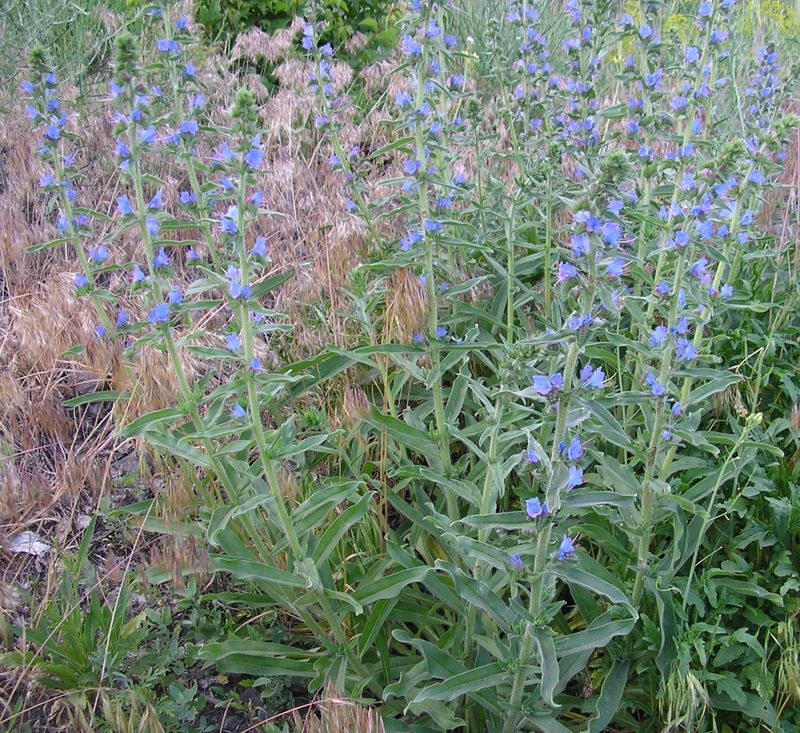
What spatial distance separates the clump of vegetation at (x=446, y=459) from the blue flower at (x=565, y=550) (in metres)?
0.01

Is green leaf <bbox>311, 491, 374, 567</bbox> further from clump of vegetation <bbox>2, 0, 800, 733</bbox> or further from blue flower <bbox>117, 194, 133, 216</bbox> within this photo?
blue flower <bbox>117, 194, 133, 216</bbox>

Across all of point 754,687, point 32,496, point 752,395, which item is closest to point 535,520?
point 754,687

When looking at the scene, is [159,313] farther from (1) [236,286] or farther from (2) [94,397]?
(2) [94,397]

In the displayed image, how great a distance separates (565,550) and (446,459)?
0.71 meters

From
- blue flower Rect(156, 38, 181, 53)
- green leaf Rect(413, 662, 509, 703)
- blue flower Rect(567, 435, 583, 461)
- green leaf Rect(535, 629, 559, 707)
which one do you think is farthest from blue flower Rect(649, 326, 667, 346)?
blue flower Rect(156, 38, 181, 53)

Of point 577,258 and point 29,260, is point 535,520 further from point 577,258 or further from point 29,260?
point 29,260

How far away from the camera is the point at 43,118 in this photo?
236 centimetres

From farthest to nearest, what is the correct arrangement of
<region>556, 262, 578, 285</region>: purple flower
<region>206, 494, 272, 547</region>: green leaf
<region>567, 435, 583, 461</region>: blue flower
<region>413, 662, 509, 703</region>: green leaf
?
<region>206, 494, 272, 547</region>: green leaf → <region>413, 662, 509, 703</region>: green leaf → <region>567, 435, 583, 461</region>: blue flower → <region>556, 262, 578, 285</region>: purple flower

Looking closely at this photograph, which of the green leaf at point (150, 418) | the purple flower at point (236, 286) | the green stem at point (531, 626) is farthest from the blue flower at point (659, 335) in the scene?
the green leaf at point (150, 418)

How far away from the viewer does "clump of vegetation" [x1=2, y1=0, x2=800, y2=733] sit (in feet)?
6.20

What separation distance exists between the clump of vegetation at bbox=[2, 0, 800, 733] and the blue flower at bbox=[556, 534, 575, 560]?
0.4 inches

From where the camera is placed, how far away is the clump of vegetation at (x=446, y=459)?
189cm

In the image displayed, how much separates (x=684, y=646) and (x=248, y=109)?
5.84ft

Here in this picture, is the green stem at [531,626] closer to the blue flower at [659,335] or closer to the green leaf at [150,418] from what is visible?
the blue flower at [659,335]
